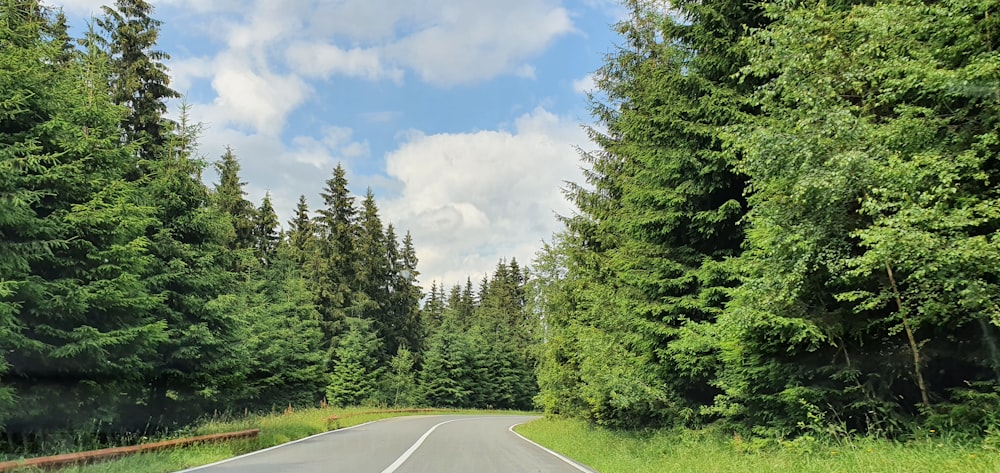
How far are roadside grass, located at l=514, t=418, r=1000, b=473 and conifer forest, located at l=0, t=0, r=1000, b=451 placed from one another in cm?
48

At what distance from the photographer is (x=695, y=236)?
38.3 ft

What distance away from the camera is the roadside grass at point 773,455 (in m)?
5.82

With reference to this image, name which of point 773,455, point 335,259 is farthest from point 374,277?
point 773,455

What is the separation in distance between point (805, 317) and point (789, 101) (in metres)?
3.37

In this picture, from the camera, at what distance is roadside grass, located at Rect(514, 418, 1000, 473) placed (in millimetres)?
5824

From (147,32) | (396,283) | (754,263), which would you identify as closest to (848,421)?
(754,263)

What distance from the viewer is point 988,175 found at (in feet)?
21.2

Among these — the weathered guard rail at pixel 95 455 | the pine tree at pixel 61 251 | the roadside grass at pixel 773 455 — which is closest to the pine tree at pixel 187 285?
the pine tree at pixel 61 251

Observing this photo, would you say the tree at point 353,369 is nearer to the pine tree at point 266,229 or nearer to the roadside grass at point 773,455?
the pine tree at point 266,229

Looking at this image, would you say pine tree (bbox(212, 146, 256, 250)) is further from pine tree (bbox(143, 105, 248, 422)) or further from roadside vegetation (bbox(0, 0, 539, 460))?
pine tree (bbox(143, 105, 248, 422))

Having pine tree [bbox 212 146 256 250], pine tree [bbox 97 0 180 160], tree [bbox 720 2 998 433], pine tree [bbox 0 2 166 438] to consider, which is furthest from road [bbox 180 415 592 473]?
pine tree [bbox 212 146 256 250]

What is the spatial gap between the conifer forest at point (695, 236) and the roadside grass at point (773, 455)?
0.48m

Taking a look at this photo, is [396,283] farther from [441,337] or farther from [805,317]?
[805,317]

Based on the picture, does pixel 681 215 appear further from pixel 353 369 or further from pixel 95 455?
pixel 353 369
